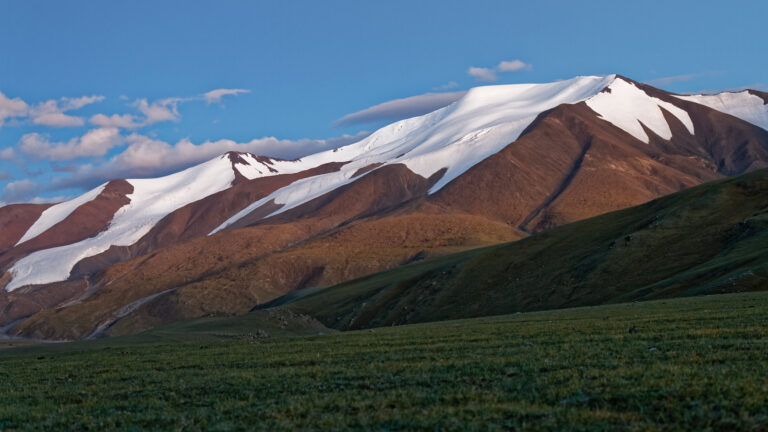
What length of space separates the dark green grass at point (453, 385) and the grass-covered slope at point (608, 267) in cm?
3205

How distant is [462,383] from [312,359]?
392 inches

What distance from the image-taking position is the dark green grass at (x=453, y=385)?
14.8 meters

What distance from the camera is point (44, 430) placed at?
17.2m

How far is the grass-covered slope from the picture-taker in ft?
212

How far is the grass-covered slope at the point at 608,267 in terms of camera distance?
64.6 meters

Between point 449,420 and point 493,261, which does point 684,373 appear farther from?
point 493,261

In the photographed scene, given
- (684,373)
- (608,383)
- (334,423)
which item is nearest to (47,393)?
(334,423)

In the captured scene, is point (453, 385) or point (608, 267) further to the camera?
point (608, 267)

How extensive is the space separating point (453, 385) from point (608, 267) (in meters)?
65.2

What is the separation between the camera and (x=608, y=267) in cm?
8006

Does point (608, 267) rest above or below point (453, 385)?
below

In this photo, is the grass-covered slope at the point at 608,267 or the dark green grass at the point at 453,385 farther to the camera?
the grass-covered slope at the point at 608,267

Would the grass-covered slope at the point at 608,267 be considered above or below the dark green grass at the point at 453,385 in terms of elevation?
below

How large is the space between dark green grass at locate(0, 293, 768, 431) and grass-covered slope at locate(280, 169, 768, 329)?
32053 mm
